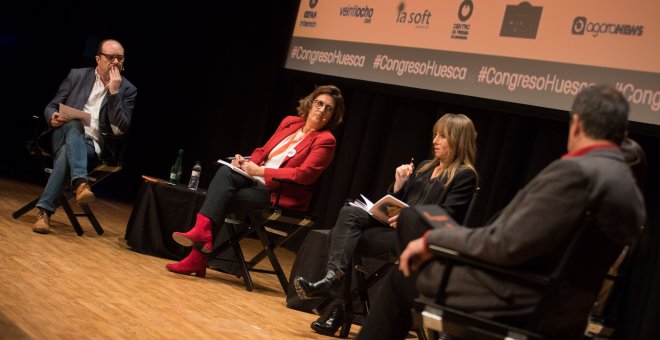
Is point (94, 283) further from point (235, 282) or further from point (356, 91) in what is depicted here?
point (356, 91)

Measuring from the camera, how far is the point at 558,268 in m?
1.93

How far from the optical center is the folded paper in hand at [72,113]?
4.89 meters

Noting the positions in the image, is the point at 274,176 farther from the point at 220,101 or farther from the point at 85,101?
the point at 220,101

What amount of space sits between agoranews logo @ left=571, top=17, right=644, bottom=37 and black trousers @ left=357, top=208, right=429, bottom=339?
2.65m

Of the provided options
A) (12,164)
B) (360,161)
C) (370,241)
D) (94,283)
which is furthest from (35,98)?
(370,241)

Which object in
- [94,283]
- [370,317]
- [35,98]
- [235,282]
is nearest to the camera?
[370,317]

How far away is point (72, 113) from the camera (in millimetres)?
4914

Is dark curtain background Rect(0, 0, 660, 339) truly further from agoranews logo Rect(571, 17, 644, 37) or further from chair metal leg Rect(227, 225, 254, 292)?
chair metal leg Rect(227, 225, 254, 292)

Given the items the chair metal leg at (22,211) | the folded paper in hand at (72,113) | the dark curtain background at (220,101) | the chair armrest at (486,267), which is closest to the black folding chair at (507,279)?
the chair armrest at (486,267)

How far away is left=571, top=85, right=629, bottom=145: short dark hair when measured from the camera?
1.96m

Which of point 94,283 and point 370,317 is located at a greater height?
point 370,317

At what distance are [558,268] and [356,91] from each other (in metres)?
4.74

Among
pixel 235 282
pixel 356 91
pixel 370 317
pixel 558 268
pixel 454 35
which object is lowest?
pixel 235 282

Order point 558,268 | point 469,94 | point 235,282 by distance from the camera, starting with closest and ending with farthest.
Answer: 1. point 558,268
2. point 235,282
3. point 469,94
